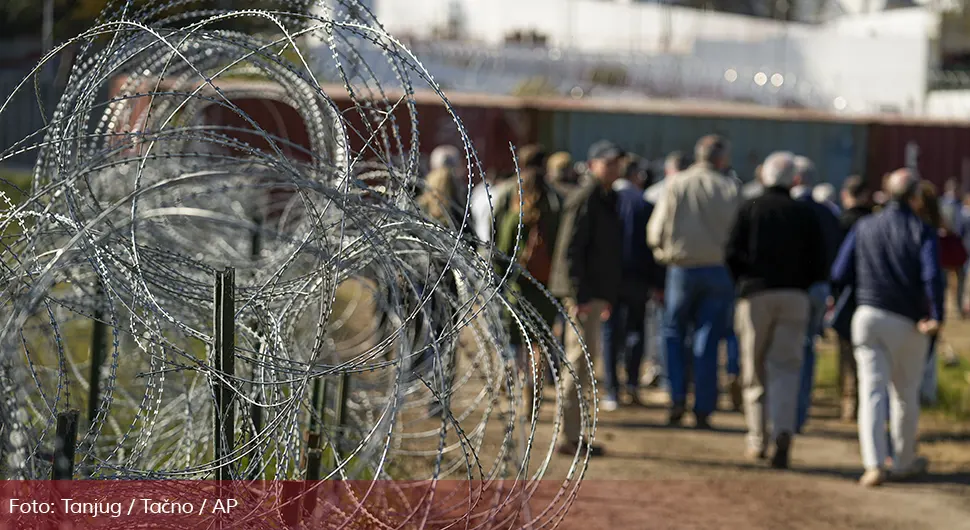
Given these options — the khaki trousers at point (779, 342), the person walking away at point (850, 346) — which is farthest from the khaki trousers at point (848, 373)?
the khaki trousers at point (779, 342)

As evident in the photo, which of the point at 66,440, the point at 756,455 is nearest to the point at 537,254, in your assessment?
the point at 756,455

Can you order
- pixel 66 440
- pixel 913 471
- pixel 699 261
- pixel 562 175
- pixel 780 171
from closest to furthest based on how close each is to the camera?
pixel 66 440 < pixel 913 471 < pixel 780 171 < pixel 699 261 < pixel 562 175

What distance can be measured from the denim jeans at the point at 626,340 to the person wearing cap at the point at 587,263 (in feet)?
3.35

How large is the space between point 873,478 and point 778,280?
1270 millimetres

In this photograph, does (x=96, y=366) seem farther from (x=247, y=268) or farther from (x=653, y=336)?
(x=653, y=336)

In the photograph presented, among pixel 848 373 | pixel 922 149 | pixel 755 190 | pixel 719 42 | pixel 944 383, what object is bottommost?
pixel 944 383

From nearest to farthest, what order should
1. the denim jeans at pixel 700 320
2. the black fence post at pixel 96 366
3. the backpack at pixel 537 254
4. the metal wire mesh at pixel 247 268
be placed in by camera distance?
1. the metal wire mesh at pixel 247 268
2. the black fence post at pixel 96 366
3. the backpack at pixel 537 254
4. the denim jeans at pixel 700 320

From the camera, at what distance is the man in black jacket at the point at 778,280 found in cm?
731

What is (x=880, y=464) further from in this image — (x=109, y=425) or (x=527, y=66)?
(x=527, y=66)

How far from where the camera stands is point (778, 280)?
7336mm

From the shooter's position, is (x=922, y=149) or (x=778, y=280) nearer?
(x=778, y=280)

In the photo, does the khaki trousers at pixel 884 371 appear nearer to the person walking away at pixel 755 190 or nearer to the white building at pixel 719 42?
the person walking away at pixel 755 190

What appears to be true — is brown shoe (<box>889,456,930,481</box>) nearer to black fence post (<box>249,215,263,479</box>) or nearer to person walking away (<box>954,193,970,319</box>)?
black fence post (<box>249,215,263,479</box>)

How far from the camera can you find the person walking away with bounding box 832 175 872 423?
29.1 ft
